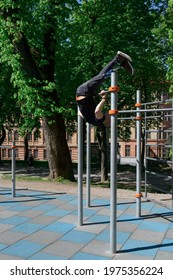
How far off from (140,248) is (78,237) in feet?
3.24

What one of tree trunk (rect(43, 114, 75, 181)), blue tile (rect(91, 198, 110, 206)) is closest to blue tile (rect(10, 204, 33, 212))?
blue tile (rect(91, 198, 110, 206))

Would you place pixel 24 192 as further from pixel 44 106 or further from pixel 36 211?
pixel 44 106

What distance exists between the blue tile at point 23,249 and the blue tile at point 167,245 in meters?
1.75

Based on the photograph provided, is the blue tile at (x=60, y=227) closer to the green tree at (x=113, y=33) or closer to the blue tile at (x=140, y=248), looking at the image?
the blue tile at (x=140, y=248)

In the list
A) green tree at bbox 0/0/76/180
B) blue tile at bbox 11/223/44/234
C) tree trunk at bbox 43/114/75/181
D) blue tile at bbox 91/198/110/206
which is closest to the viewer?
blue tile at bbox 11/223/44/234

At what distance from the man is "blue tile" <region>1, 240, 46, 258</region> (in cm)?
200

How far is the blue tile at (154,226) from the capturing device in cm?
552

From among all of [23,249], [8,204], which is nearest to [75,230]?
[23,249]

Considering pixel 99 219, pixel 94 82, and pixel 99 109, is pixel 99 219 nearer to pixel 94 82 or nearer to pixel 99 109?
pixel 99 109

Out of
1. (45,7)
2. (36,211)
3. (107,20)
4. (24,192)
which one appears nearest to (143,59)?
(107,20)

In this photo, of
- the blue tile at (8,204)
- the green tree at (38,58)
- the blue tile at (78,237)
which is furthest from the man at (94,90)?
the green tree at (38,58)

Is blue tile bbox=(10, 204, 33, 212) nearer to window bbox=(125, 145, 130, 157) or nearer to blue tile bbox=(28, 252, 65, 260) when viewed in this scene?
blue tile bbox=(28, 252, 65, 260)

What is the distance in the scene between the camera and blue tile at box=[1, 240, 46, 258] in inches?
172

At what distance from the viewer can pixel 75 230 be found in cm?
540
